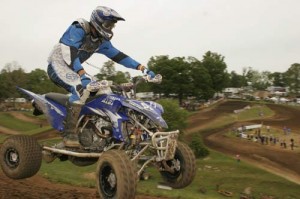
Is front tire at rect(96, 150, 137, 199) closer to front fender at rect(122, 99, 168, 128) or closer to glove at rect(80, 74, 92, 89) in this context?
front fender at rect(122, 99, 168, 128)

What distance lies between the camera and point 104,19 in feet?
22.8

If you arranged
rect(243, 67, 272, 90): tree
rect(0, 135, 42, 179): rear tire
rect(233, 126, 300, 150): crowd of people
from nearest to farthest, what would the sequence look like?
rect(0, 135, 42, 179): rear tire < rect(233, 126, 300, 150): crowd of people < rect(243, 67, 272, 90): tree

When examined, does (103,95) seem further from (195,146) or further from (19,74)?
(19,74)

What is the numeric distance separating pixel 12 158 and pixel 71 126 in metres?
1.63

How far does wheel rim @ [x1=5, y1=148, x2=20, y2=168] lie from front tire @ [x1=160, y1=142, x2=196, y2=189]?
3.20 meters

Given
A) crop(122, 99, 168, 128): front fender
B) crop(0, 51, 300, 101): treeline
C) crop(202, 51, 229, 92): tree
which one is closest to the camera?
crop(122, 99, 168, 128): front fender

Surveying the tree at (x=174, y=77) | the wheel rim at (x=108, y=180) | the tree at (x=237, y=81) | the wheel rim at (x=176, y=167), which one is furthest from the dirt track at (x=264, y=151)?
the tree at (x=237, y=81)

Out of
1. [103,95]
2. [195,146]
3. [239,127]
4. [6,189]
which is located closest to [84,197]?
[6,189]

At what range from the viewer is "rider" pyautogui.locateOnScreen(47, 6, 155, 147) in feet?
22.7

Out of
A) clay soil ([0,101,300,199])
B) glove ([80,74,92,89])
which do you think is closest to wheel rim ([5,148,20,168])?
clay soil ([0,101,300,199])

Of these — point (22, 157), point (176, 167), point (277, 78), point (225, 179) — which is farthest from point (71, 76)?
point (277, 78)

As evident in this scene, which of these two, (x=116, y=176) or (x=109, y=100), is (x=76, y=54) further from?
(x=116, y=176)

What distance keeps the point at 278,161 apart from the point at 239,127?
15495 millimetres

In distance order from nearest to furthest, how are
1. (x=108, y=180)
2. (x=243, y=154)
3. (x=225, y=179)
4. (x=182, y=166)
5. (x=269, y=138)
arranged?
(x=108, y=180) → (x=182, y=166) → (x=225, y=179) → (x=243, y=154) → (x=269, y=138)
